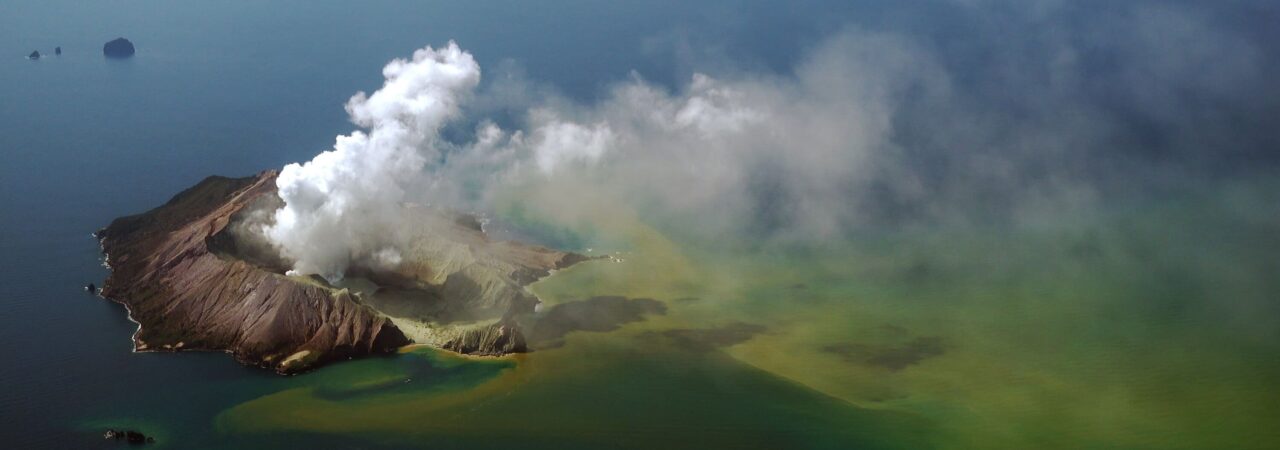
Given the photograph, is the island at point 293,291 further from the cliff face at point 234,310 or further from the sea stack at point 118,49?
the sea stack at point 118,49

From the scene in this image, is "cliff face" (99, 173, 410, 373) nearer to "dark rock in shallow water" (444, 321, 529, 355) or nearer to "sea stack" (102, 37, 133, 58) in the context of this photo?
"dark rock in shallow water" (444, 321, 529, 355)

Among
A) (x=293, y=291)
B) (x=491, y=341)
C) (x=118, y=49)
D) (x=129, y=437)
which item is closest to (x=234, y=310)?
(x=293, y=291)

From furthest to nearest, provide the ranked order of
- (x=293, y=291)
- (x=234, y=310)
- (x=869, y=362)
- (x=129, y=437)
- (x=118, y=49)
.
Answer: (x=118, y=49) → (x=234, y=310) → (x=293, y=291) → (x=869, y=362) → (x=129, y=437)

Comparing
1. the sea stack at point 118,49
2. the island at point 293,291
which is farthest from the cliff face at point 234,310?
the sea stack at point 118,49

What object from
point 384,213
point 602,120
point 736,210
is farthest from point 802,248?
point 602,120

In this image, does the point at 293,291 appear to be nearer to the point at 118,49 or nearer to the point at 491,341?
the point at 491,341

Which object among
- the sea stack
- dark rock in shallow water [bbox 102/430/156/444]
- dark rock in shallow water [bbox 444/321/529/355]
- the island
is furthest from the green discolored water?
the sea stack

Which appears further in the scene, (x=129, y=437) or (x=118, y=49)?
(x=118, y=49)
